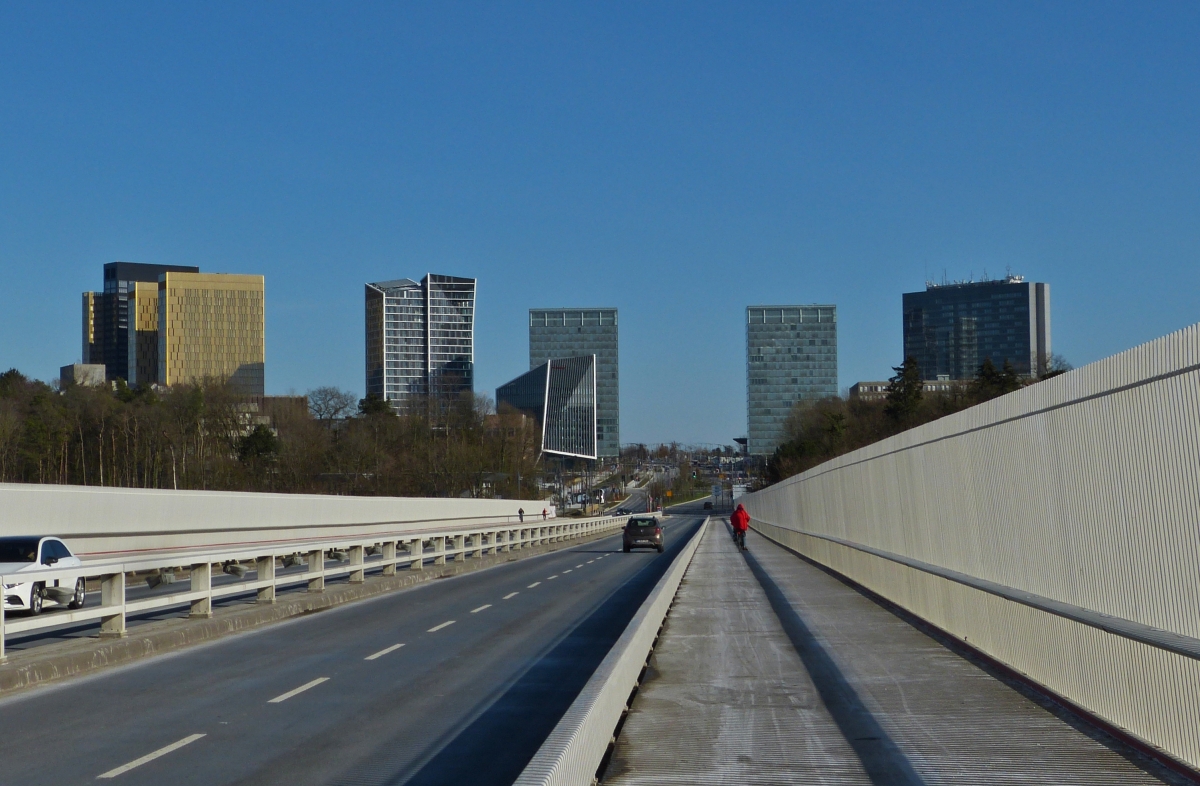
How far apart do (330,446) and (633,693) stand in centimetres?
10199

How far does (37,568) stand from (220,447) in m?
85.7

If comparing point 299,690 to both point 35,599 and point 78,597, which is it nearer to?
point 35,599

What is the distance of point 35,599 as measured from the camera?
20.1 metres

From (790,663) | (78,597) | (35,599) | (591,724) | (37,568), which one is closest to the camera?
(591,724)

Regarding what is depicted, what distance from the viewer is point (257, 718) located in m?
11.2

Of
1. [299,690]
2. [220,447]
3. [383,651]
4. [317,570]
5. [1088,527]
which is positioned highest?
[220,447]

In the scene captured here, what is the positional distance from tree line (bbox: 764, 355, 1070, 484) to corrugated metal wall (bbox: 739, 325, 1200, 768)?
53402 mm

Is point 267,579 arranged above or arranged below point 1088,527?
below


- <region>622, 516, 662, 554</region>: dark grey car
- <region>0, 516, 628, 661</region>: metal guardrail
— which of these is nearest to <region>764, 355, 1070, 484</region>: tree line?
<region>622, 516, 662, 554</region>: dark grey car

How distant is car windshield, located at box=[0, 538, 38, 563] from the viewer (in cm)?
2148

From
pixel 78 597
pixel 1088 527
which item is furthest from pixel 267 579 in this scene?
pixel 1088 527

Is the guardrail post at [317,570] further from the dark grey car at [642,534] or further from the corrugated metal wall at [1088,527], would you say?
the dark grey car at [642,534]

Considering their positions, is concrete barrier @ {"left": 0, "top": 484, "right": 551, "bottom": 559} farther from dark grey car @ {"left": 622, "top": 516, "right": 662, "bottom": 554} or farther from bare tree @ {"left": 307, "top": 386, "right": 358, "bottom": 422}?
bare tree @ {"left": 307, "top": 386, "right": 358, "bottom": 422}

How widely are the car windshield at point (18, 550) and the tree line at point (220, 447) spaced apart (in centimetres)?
6937
